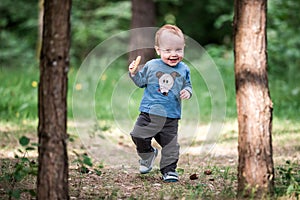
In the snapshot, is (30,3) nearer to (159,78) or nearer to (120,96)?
(120,96)

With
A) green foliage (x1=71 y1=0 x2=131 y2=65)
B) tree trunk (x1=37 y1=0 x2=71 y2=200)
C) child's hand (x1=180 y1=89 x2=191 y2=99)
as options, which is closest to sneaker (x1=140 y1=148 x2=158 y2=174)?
child's hand (x1=180 y1=89 x2=191 y2=99)

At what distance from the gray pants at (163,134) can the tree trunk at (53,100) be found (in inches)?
55.7

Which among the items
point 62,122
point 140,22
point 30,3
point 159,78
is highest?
point 30,3

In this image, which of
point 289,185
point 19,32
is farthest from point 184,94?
point 19,32

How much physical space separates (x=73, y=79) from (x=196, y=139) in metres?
3.83

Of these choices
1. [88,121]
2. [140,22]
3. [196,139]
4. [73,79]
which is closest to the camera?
[196,139]

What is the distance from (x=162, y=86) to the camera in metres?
4.99

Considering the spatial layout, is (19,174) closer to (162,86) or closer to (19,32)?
(162,86)

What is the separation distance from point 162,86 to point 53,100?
5.00 feet

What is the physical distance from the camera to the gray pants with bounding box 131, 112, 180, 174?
197 inches

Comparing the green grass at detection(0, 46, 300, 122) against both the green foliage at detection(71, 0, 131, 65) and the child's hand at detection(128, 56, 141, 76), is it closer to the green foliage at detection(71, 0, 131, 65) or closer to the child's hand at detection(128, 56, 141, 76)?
the child's hand at detection(128, 56, 141, 76)

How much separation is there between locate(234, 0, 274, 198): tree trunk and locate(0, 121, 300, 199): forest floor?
0.20 m


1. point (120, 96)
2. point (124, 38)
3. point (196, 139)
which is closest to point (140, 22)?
point (120, 96)

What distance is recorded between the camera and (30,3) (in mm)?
19000
